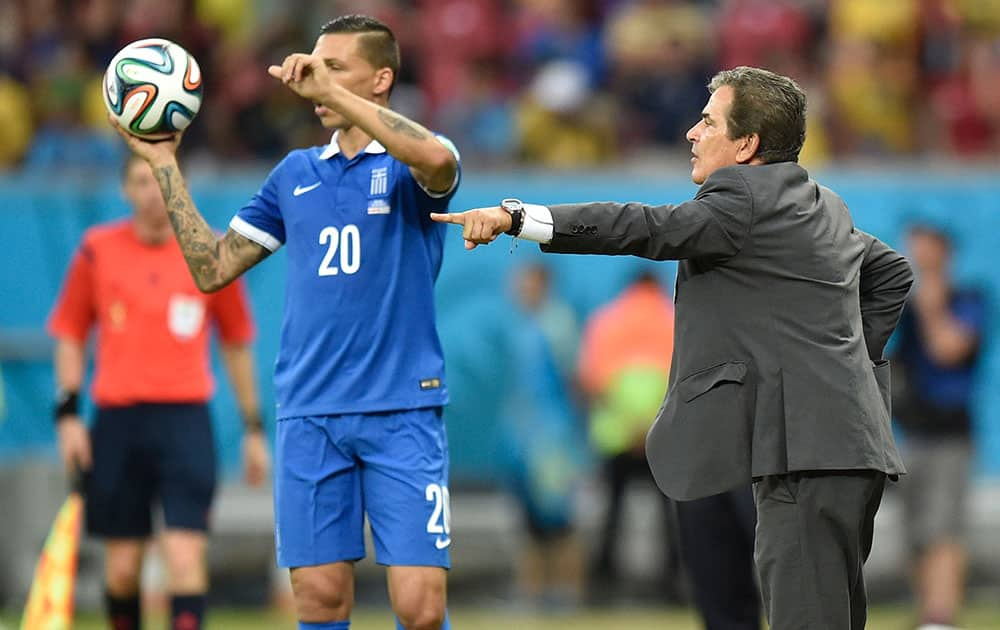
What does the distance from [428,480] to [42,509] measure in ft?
23.2

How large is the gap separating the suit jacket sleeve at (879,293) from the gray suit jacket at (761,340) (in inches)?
10.9

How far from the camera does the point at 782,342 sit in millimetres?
5305

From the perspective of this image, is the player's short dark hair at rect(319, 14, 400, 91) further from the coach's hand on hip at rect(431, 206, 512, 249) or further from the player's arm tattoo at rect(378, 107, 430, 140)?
the coach's hand on hip at rect(431, 206, 512, 249)

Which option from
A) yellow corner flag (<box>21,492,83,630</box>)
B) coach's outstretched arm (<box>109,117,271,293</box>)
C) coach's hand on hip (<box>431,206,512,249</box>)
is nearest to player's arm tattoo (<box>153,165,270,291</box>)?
coach's outstretched arm (<box>109,117,271,293</box>)

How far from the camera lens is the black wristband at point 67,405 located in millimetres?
8516

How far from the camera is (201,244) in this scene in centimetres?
614

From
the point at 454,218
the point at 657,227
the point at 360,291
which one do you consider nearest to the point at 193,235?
the point at 360,291

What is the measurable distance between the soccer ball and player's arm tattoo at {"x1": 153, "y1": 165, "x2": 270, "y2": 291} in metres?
0.17

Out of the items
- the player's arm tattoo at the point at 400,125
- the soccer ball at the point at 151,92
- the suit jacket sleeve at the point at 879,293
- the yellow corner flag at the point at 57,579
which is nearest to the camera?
the player's arm tattoo at the point at 400,125

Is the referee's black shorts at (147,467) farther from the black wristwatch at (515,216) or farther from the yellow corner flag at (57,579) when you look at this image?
the black wristwatch at (515,216)

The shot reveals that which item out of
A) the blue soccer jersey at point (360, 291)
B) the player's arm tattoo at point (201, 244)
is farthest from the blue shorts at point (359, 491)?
the player's arm tattoo at point (201, 244)

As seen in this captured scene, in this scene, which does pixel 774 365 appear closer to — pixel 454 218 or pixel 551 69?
pixel 454 218

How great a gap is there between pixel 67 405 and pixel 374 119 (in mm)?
3588

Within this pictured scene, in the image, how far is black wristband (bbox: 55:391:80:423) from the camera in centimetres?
852
